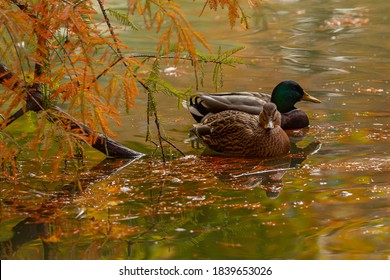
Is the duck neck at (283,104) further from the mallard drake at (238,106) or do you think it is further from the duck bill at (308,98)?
the duck bill at (308,98)

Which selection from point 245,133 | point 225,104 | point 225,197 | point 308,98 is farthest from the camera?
point 308,98

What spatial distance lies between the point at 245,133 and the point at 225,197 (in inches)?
67.9

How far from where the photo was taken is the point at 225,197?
23.6 feet

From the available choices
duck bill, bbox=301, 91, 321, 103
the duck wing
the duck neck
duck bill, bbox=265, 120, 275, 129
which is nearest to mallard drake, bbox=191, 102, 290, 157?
duck bill, bbox=265, 120, 275, 129

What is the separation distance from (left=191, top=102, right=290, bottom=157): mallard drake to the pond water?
0.17 metres

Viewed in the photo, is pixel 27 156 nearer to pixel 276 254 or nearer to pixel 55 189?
pixel 55 189

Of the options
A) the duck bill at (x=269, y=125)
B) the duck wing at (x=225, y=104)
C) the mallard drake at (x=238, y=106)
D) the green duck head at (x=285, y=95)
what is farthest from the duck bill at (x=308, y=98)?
the duck bill at (x=269, y=125)

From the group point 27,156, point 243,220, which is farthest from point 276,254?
point 27,156

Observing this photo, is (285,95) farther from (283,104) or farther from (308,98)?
(308,98)

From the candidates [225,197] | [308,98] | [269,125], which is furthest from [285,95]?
[225,197]

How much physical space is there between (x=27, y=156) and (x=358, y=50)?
6137mm

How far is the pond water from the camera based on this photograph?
6.16 m

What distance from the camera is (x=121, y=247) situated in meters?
6.17
